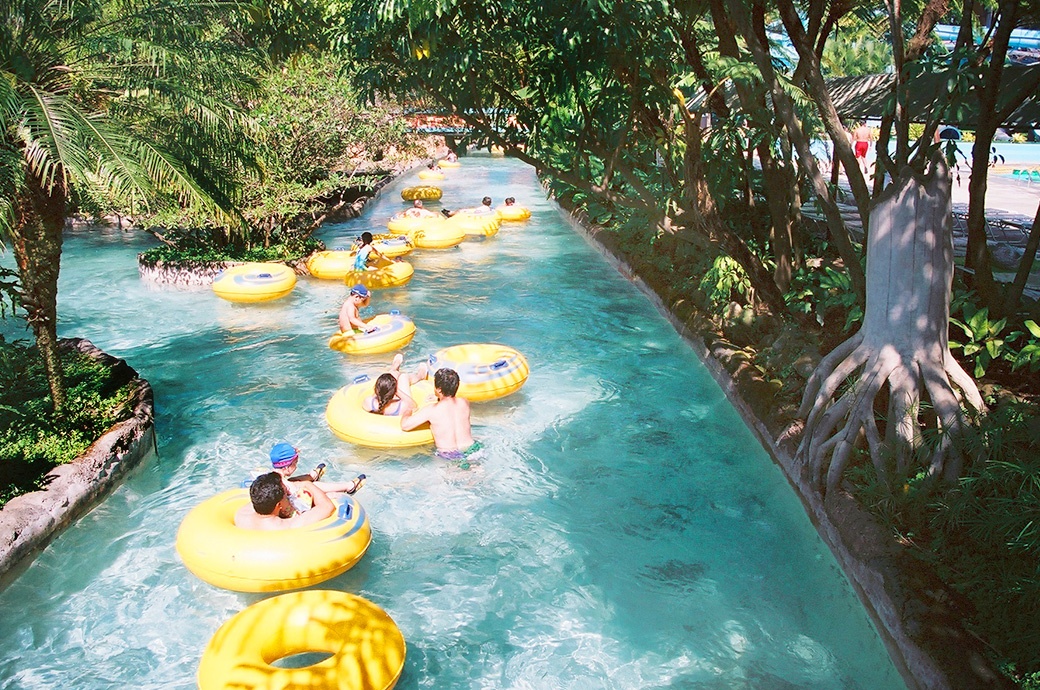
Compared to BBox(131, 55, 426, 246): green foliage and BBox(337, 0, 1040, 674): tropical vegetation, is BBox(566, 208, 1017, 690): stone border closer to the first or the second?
BBox(337, 0, 1040, 674): tropical vegetation

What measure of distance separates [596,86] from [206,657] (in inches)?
302

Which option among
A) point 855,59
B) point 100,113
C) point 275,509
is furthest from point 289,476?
point 855,59

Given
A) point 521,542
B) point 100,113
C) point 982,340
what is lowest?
point 521,542

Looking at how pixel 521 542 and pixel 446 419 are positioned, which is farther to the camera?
pixel 446 419

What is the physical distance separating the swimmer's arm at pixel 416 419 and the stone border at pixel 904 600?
3.48 m

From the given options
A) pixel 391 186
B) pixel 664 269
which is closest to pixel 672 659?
pixel 664 269

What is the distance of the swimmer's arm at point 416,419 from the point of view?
8.20 metres

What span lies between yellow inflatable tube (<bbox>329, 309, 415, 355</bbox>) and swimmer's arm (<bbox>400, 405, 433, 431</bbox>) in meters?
3.23

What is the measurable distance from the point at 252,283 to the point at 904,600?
37.5 ft

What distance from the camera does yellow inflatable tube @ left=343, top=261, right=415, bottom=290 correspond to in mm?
15305

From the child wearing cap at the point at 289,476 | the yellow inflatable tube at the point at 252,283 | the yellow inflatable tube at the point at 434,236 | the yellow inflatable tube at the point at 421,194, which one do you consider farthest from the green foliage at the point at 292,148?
the yellow inflatable tube at the point at 421,194

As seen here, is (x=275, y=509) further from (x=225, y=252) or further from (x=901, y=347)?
(x=225, y=252)

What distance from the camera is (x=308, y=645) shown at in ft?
17.1

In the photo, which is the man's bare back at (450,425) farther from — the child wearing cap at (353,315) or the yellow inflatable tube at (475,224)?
the yellow inflatable tube at (475,224)
